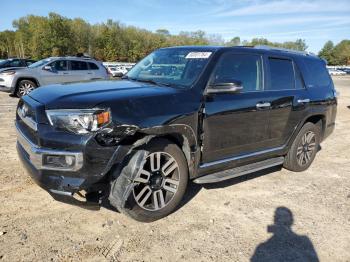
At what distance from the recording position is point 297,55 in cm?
565

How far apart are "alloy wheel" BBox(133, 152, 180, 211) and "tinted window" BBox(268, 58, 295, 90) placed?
1.94 metres

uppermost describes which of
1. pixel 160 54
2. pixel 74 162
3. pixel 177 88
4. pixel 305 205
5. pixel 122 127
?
pixel 160 54

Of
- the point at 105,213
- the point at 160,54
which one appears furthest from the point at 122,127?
the point at 160,54

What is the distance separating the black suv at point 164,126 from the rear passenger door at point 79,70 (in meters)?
9.65

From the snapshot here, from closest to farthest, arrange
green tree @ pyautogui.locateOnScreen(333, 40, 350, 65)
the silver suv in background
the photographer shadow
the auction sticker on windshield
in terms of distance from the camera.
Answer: the photographer shadow < the auction sticker on windshield < the silver suv in background < green tree @ pyautogui.locateOnScreen(333, 40, 350, 65)

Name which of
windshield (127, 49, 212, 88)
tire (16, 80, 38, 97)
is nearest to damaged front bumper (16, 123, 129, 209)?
windshield (127, 49, 212, 88)

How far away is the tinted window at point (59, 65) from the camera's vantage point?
13697 millimetres

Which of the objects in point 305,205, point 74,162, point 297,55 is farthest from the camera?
point 297,55

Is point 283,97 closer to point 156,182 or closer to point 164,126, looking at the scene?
point 164,126

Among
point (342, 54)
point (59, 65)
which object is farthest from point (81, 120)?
point (342, 54)

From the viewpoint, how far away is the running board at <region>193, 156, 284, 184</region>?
161 inches

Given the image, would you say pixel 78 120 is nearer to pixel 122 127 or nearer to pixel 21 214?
pixel 122 127

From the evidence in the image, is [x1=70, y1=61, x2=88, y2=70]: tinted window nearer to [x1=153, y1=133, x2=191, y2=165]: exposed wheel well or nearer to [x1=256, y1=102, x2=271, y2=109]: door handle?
[x1=256, y1=102, x2=271, y2=109]: door handle

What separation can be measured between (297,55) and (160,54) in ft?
7.24
